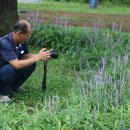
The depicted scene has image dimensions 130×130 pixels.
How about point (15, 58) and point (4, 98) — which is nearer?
point (15, 58)

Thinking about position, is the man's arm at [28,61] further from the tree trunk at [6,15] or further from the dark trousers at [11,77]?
the tree trunk at [6,15]

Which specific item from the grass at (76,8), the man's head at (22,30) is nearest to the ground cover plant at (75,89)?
the man's head at (22,30)

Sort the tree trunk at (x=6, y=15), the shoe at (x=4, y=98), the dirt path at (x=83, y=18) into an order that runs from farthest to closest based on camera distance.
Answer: the dirt path at (x=83, y=18), the tree trunk at (x=6, y=15), the shoe at (x=4, y=98)

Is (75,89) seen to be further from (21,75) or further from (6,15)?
(6,15)

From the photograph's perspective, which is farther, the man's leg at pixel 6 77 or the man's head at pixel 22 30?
the man's leg at pixel 6 77

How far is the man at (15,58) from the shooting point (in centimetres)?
593

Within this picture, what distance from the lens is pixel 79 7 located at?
1869 centimetres

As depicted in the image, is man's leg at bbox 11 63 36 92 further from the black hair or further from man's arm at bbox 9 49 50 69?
the black hair

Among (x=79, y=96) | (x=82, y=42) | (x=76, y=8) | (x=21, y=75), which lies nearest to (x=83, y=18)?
(x=76, y=8)

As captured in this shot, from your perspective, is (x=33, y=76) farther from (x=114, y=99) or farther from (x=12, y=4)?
(x=114, y=99)

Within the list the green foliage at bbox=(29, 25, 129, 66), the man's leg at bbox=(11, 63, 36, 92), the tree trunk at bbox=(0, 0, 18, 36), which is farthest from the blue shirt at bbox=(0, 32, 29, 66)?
the tree trunk at bbox=(0, 0, 18, 36)

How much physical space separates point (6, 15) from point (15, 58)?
329 centimetres

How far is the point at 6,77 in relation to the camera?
19.9 ft

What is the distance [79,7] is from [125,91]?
44.7 feet
